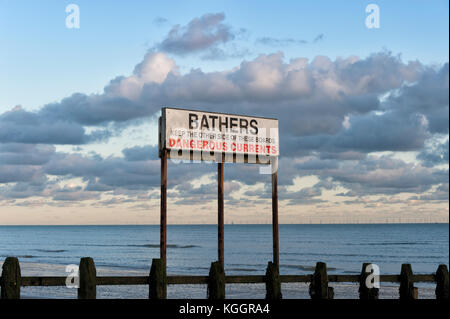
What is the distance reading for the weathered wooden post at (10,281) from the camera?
1148 centimetres

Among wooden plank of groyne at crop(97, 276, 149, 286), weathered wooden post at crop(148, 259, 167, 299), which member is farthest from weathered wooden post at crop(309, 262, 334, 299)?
wooden plank of groyne at crop(97, 276, 149, 286)

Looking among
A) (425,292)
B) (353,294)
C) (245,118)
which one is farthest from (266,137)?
(425,292)

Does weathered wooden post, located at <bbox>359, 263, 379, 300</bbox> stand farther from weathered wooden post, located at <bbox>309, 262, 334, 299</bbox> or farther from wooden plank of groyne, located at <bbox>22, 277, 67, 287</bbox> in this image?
wooden plank of groyne, located at <bbox>22, 277, 67, 287</bbox>

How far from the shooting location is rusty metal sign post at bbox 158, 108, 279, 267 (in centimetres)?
1509

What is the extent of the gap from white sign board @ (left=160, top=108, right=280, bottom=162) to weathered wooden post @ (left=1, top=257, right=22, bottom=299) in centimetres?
506

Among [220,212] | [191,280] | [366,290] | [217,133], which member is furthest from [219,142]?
[366,290]

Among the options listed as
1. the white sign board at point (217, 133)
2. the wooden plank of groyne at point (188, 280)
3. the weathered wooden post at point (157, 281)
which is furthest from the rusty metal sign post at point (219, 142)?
the weathered wooden post at point (157, 281)

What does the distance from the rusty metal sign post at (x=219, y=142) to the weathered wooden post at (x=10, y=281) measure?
3682mm

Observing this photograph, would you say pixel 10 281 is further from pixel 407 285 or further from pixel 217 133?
pixel 407 285
